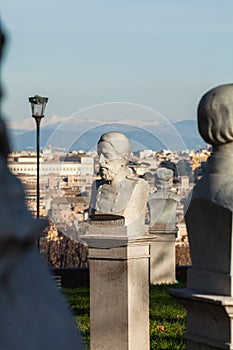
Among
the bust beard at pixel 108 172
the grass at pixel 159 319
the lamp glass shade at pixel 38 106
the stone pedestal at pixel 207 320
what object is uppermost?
the lamp glass shade at pixel 38 106

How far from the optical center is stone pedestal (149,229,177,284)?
53.1 feet

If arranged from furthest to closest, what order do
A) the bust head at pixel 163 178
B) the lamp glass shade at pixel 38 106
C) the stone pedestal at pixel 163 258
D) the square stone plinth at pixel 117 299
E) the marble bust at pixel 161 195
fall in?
the lamp glass shade at pixel 38 106 → the stone pedestal at pixel 163 258 → the bust head at pixel 163 178 → the marble bust at pixel 161 195 → the square stone plinth at pixel 117 299

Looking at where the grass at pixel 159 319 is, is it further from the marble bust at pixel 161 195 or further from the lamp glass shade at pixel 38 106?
the lamp glass shade at pixel 38 106

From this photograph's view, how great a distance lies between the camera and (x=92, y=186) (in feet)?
30.9

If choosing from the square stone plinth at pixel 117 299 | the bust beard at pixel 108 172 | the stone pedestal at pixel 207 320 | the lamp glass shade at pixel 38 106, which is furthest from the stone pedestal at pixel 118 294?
the lamp glass shade at pixel 38 106

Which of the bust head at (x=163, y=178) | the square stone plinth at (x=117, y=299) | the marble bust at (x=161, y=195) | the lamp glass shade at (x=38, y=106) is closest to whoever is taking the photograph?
the square stone plinth at (x=117, y=299)

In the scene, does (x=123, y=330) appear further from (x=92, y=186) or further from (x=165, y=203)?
(x=165, y=203)

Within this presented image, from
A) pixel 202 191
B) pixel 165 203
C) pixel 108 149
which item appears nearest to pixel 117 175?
pixel 108 149

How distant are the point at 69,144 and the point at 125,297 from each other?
2414mm

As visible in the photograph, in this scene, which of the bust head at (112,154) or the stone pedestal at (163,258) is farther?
the stone pedestal at (163,258)

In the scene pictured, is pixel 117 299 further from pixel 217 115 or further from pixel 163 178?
pixel 217 115

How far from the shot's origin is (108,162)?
9188 mm

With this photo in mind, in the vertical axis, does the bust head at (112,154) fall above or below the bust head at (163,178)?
above

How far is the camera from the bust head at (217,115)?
4.21 meters
